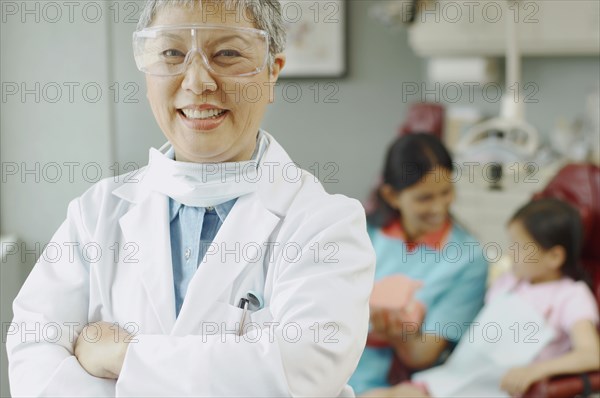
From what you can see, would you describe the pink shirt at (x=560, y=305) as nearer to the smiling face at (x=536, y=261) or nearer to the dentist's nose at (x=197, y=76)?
the smiling face at (x=536, y=261)

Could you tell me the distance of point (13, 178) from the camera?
1.29 metres

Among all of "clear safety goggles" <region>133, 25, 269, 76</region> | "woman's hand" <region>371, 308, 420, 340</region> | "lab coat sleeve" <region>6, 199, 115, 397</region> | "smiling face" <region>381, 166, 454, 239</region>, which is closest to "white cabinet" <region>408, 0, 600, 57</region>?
"smiling face" <region>381, 166, 454, 239</region>

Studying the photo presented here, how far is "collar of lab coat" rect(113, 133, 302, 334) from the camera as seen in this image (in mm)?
1023

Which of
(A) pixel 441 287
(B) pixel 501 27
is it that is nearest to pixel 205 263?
(A) pixel 441 287

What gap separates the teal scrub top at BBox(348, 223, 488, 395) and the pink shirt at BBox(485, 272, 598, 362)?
0.13m

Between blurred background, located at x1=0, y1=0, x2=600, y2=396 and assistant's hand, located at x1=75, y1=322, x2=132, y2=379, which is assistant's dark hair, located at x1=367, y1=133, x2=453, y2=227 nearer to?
blurred background, located at x1=0, y1=0, x2=600, y2=396

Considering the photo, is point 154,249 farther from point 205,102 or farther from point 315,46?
point 315,46

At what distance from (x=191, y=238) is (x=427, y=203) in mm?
1610

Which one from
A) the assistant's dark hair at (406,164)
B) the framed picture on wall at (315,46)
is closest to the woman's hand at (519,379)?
the assistant's dark hair at (406,164)

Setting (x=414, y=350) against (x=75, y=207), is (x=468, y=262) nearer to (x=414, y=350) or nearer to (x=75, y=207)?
(x=414, y=350)

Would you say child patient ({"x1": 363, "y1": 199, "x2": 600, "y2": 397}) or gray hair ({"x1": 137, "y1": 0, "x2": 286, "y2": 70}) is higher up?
gray hair ({"x1": 137, "y1": 0, "x2": 286, "y2": 70})

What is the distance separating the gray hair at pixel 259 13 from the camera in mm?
1012

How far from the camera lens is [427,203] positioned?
2.60 m

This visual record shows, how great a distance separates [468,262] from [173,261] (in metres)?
1.51
